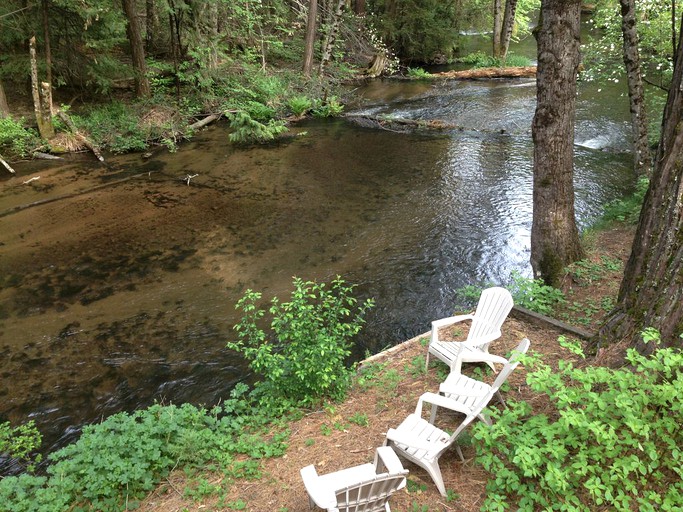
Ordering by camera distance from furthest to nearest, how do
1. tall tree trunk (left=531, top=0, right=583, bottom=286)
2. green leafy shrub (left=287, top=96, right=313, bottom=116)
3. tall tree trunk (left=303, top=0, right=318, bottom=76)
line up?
tall tree trunk (left=303, top=0, right=318, bottom=76)
green leafy shrub (left=287, top=96, right=313, bottom=116)
tall tree trunk (left=531, top=0, right=583, bottom=286)

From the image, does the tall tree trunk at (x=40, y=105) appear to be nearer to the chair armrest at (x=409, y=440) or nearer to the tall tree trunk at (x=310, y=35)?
the tall tree trunk at (x=310, y=35)

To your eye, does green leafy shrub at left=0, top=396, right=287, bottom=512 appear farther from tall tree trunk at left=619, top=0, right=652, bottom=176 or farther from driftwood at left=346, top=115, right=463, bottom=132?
driftwood at left=346, top=115, right=463, bottom=132

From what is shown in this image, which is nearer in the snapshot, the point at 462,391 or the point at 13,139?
the point at 462,391

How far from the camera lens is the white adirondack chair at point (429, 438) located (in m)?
3.26

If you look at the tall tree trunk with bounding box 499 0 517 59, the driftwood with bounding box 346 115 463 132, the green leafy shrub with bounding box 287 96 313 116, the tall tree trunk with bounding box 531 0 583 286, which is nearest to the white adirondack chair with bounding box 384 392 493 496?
the tall tree trunk with bounding box 531 0 583 286

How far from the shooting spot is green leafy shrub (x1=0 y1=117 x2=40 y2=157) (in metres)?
11.7

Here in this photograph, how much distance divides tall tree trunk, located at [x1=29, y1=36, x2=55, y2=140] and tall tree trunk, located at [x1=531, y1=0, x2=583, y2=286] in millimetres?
12429

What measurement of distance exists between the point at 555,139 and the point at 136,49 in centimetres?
1380

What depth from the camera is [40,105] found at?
1216 centimetres

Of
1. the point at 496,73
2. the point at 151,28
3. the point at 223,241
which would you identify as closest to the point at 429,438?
the point at 223,241

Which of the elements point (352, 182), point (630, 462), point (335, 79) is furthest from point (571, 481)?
point (335, 79)

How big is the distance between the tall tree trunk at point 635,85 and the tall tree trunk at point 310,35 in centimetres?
1203

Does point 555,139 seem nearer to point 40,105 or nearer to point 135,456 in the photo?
point 135,456

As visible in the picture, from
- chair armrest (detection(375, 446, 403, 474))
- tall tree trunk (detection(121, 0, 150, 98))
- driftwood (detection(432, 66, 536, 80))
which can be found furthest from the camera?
driftwood (detection(432, 66, 536, 80))
